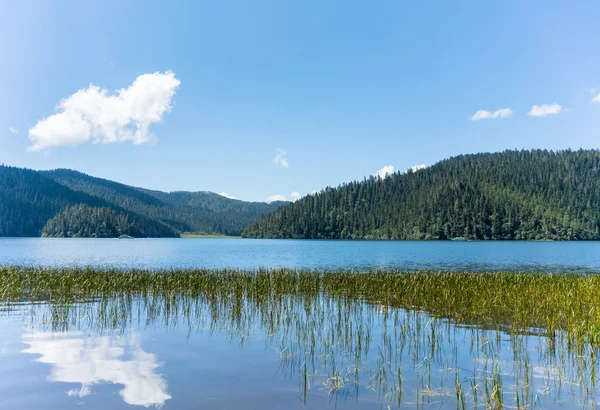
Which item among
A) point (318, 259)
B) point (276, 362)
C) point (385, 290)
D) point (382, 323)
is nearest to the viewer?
point (276, 362)

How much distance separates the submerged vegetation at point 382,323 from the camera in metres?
9.75

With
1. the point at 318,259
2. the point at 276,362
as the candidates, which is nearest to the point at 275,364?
the point at 276,362

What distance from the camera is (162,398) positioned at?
29.9ft

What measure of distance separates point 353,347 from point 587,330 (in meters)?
7.17

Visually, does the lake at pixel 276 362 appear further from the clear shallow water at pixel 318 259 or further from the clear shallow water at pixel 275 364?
the clear shallow water at pixel 318 259

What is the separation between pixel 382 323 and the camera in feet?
54.2

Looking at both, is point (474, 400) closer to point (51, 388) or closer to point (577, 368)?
point (577, 368)

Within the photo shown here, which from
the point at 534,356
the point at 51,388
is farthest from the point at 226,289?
the point at 534,356

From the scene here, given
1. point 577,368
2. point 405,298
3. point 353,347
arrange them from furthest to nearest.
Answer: point 405,298 → point 353,347 → point 577,368

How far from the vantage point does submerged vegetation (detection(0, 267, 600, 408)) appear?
9.75m

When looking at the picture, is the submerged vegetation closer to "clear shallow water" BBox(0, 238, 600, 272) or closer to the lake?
the lake

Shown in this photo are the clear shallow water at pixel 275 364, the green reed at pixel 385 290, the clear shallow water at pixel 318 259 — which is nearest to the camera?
the clear shallow water at pixel 275 364

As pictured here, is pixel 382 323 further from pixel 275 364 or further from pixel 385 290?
pixel 385 290

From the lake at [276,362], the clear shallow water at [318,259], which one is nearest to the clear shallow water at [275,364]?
the lake at [276,362]
